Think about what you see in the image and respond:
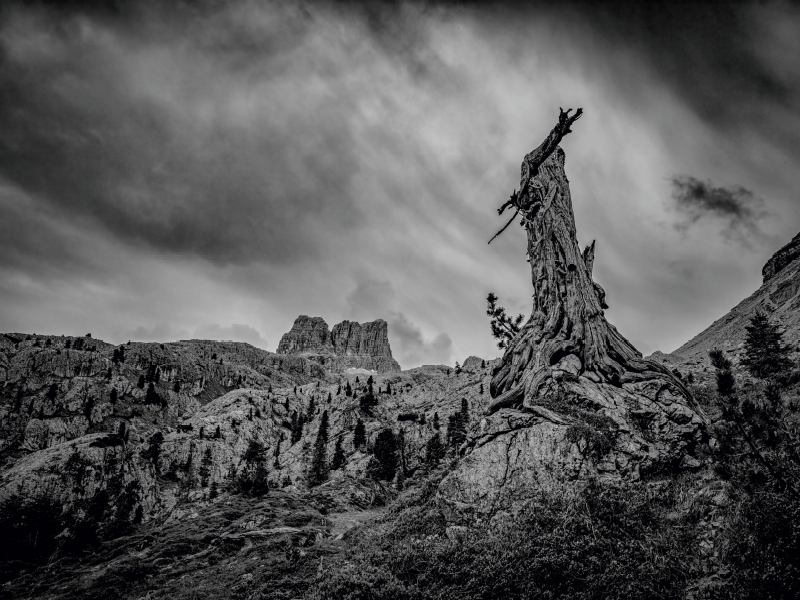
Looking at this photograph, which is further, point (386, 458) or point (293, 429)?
point (293, 429)

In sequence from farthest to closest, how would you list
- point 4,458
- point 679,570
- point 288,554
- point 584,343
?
point 4,458 → point 584,343 → point 288,554 → point 679,570

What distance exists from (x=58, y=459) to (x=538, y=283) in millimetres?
115776

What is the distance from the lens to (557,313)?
22.8 m

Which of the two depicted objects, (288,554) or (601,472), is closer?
(601,472)

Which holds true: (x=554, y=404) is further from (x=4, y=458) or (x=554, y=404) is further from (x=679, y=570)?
(x=4, y=458)

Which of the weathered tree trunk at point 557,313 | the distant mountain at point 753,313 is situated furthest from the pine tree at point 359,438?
the weathered tree trunk at point 557,313

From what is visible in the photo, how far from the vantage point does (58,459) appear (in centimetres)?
9306

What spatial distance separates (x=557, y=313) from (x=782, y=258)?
111 m

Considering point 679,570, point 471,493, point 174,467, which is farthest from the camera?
point 174,467

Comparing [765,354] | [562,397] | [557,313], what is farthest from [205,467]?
[765,354]

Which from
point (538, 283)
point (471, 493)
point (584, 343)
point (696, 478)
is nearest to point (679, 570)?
point (696, 478)

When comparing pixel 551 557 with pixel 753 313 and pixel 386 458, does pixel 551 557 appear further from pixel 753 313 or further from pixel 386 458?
pixel 753 313

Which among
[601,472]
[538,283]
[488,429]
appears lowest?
[601,472]

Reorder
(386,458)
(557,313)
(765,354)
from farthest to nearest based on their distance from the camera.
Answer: (386,458) → (765,354) → (557,313)
